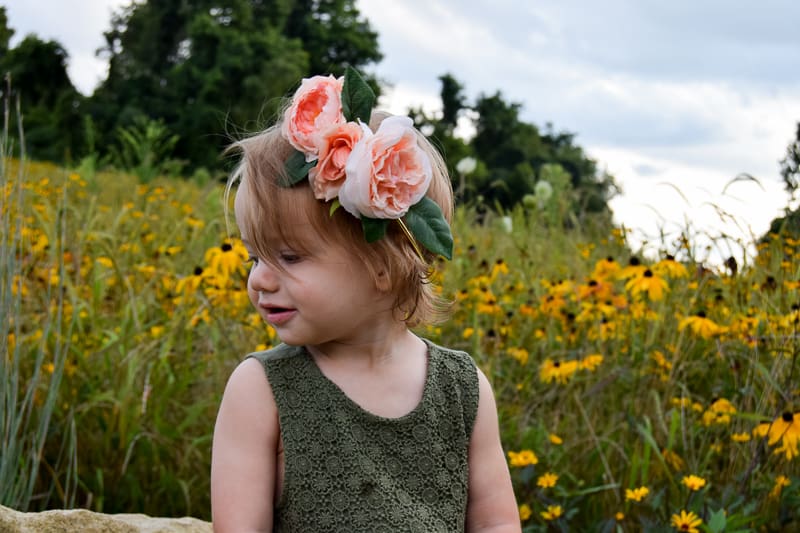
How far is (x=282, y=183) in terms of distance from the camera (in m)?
1.53

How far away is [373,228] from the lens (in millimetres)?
1491

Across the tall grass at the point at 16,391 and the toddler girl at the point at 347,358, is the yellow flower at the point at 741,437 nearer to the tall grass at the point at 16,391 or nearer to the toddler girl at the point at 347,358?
the toddler girl at the point at 347,358

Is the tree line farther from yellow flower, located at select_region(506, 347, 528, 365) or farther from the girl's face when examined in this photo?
the girl's face

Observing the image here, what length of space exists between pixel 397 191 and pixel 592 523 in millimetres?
1299

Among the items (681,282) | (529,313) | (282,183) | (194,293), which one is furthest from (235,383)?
(681,282)

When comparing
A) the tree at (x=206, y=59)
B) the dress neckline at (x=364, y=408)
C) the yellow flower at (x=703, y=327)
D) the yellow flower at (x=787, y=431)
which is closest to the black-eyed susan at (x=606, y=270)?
the yellow flower at (x=703, y=327)

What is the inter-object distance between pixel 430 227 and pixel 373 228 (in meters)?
0.09

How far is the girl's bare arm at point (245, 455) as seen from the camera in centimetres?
157

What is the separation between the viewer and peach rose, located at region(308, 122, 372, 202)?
1490 millimetres

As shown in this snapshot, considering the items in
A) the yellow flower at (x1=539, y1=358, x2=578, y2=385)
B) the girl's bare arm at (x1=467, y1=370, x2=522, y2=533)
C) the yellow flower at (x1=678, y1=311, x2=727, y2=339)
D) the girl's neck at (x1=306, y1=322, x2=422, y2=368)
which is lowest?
the girl's bare arm at (x1=467, y1=370, x2=522, y2=533)

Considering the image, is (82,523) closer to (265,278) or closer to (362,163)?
(265,278)

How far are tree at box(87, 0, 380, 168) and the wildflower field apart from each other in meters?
19.5

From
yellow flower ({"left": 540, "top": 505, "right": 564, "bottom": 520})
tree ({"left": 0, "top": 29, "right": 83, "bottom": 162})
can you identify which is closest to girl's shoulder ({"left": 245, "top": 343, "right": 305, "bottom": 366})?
A: yellow flower ({"left": 540, "top": 505, "right": 564, "bottom": 520})

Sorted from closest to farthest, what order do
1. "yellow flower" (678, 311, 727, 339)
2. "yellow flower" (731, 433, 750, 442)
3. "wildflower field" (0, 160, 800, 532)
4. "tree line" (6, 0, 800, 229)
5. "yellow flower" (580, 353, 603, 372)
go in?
"wildflower field" (0, 160, 800, 532), "yellow flower" (731, 433, 750, 442), "yellow flower" (580, 353, 603, 372), "yellow flower" (678, 311, 727, 339), "tree line" (6, 0, 800, 229)
